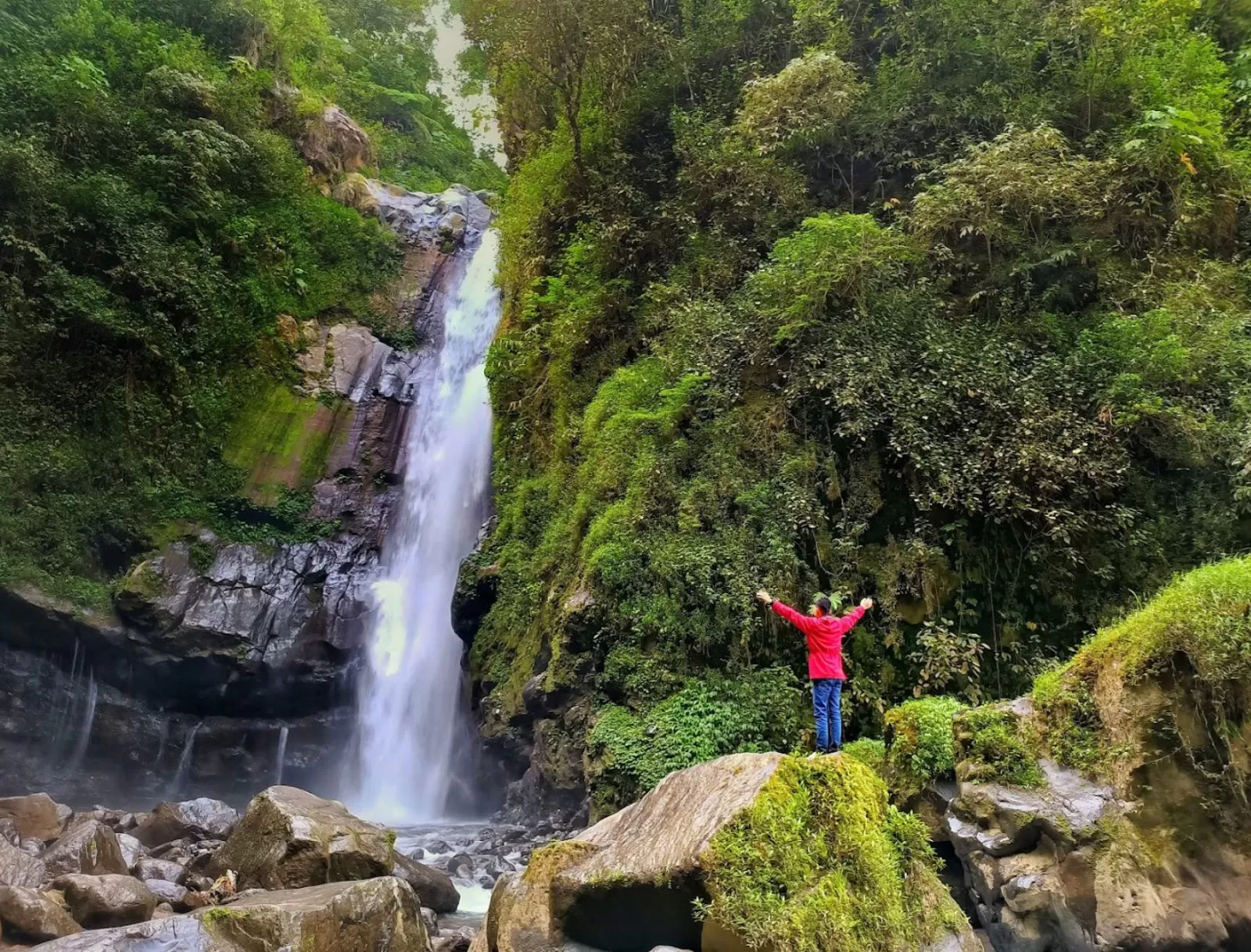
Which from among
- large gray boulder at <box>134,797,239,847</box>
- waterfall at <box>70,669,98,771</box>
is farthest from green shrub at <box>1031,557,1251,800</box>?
waterfall at <box>70,669,98,771</box>

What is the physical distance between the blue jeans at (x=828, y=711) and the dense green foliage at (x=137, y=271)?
11833 mm

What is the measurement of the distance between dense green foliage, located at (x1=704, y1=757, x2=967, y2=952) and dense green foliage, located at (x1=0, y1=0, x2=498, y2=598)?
13.0m

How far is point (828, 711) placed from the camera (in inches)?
280

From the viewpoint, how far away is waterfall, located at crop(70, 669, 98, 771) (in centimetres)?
1305

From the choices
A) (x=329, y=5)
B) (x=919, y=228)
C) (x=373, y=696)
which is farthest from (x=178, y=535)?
(x=329, y=5)

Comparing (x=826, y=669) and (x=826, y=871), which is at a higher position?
(x=826, y=669)

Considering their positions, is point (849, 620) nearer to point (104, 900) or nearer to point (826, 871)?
point (826, 871)

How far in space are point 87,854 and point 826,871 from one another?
6496 mm

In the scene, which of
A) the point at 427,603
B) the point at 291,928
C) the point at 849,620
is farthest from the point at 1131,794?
the point at 427,603

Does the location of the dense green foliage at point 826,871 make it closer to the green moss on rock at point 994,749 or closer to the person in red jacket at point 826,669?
the green moss on rock at point 994,749

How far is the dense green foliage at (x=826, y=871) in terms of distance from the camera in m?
3.78

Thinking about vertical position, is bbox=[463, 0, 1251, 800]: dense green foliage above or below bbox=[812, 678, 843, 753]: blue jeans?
above

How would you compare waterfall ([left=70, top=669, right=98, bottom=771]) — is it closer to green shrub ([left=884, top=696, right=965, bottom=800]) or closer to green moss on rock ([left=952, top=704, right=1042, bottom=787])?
green shrub ([left=884, top=696, right=965, bottom=800])

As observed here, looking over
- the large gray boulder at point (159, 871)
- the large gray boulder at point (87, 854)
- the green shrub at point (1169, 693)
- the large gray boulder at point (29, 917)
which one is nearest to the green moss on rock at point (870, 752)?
the green shrub at point (1169, 693)
